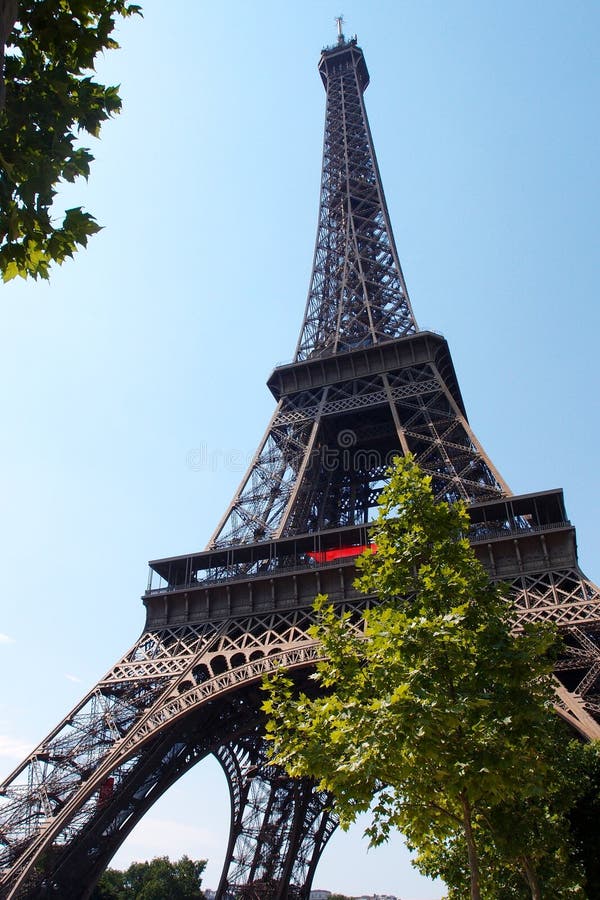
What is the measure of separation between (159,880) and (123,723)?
2205 inches

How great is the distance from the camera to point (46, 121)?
264 inches

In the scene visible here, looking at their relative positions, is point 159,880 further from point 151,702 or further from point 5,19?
point 5,19

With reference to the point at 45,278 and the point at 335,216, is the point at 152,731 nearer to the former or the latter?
the point at 45,278

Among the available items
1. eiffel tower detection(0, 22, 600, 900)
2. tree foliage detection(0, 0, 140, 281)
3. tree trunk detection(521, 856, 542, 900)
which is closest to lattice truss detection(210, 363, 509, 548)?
eiffel tower detection(0, 22, 600, 900)

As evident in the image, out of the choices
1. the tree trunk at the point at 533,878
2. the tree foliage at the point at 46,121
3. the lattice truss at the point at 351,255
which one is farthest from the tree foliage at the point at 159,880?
the tree foliage at the point at 46,121

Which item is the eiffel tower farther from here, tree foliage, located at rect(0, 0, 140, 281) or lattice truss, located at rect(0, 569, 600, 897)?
tree foliage, located at rect(0, 0, 140, 281)

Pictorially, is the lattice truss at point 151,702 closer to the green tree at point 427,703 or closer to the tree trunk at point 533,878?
the tree trunk at point 533,878

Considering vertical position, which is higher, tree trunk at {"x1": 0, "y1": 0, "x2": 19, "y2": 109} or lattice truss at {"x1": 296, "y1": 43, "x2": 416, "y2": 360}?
lattice truss at {"x1": 296, "y1": 43, "x2": 416, "y2": 360}

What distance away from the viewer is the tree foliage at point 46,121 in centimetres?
638

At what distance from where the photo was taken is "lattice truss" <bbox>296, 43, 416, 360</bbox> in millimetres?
43031

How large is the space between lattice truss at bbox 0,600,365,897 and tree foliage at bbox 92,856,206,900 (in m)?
49.1

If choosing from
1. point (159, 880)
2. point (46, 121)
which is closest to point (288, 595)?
point (46, 121)

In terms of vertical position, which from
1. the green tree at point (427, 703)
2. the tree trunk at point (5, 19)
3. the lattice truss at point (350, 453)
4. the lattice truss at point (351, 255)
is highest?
the lattice truss at point (351, 255)

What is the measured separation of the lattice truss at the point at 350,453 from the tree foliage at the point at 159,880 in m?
49.5
